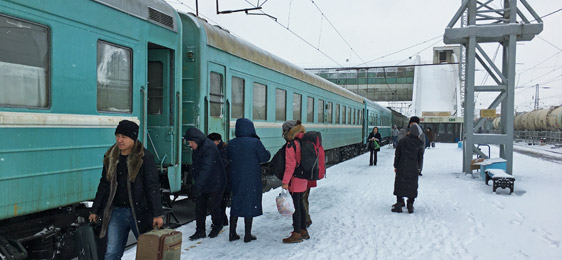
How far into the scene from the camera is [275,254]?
4.97 m

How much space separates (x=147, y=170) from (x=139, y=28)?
96.4 inches

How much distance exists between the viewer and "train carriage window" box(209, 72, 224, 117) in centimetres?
705

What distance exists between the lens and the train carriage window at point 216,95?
23.1 feet

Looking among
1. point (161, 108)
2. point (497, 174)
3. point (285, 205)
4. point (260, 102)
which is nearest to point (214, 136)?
point (161, 108)

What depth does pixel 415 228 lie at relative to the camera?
6.30 metres

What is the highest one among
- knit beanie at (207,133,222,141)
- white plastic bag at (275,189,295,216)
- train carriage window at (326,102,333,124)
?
train carriage window at (326,102,333,124)

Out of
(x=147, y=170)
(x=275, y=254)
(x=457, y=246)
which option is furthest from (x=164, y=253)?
(x=457, y=246)

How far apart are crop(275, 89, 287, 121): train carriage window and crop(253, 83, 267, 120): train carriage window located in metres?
0.69

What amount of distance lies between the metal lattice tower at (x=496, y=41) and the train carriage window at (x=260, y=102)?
609 centimetres

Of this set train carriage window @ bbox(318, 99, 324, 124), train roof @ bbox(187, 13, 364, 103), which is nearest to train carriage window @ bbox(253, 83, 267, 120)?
train roof @ bbox(187, 13, 364, 103)

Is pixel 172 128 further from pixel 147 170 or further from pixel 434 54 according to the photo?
pixel 434 54

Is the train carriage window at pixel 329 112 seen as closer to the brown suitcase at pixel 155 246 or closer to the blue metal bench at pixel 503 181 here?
the blue metal bench at pixel 503 181

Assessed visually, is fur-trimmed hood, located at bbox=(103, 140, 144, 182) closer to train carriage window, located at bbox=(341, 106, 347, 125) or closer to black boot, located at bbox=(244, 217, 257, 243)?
black boot, located at bbox=(244, 217, 257, 243)

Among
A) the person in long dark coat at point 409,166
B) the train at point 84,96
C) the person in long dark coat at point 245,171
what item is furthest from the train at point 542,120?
the person in long dark coat at point 245,171
